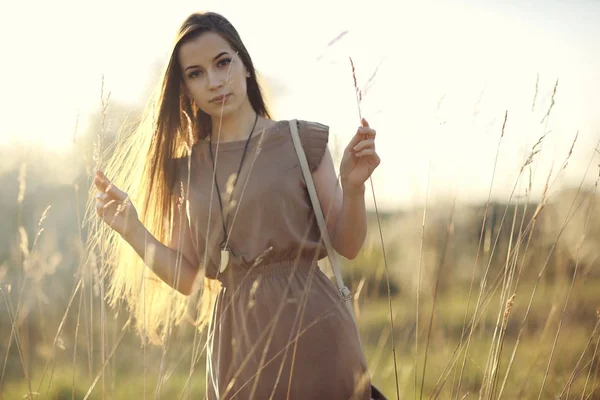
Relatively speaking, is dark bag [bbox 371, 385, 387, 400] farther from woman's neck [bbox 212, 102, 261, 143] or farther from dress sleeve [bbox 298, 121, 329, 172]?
woman's neck [bbox 212, 102, 261, 143]

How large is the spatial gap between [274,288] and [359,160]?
0.42 m

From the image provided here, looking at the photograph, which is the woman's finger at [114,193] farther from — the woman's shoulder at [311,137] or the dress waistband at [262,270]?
the woman's shoulder at [311,137]

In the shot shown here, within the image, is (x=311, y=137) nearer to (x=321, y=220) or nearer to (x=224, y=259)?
(x=321, y=220)

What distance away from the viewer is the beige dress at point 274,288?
1912 mm

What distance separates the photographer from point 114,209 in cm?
209

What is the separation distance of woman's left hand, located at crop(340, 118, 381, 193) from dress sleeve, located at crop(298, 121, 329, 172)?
180mm

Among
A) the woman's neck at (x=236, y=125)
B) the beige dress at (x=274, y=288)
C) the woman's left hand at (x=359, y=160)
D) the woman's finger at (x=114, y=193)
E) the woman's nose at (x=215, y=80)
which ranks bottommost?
the beige dress at (x=274, y=288)

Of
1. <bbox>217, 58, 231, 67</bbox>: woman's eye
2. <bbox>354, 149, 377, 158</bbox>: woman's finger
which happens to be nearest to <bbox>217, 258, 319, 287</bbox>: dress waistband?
<bbox>354, 149, 377, 158</bbox>: woman's finger

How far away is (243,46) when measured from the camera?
90.3 inches

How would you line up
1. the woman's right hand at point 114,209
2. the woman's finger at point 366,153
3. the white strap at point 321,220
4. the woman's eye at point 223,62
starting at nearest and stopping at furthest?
the woman's finger at point 366,153 → the white strap at point 321,220 → the woman's right hand at point 114,209 → the woman's eye at point 223,62

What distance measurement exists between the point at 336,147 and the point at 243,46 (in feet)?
1.72

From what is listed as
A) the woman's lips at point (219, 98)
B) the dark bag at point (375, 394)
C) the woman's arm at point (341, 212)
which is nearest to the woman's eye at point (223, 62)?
the woman's lips at point (219, 98)

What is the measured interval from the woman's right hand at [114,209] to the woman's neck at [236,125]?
357 mm

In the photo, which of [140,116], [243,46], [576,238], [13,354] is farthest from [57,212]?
[576,238]
